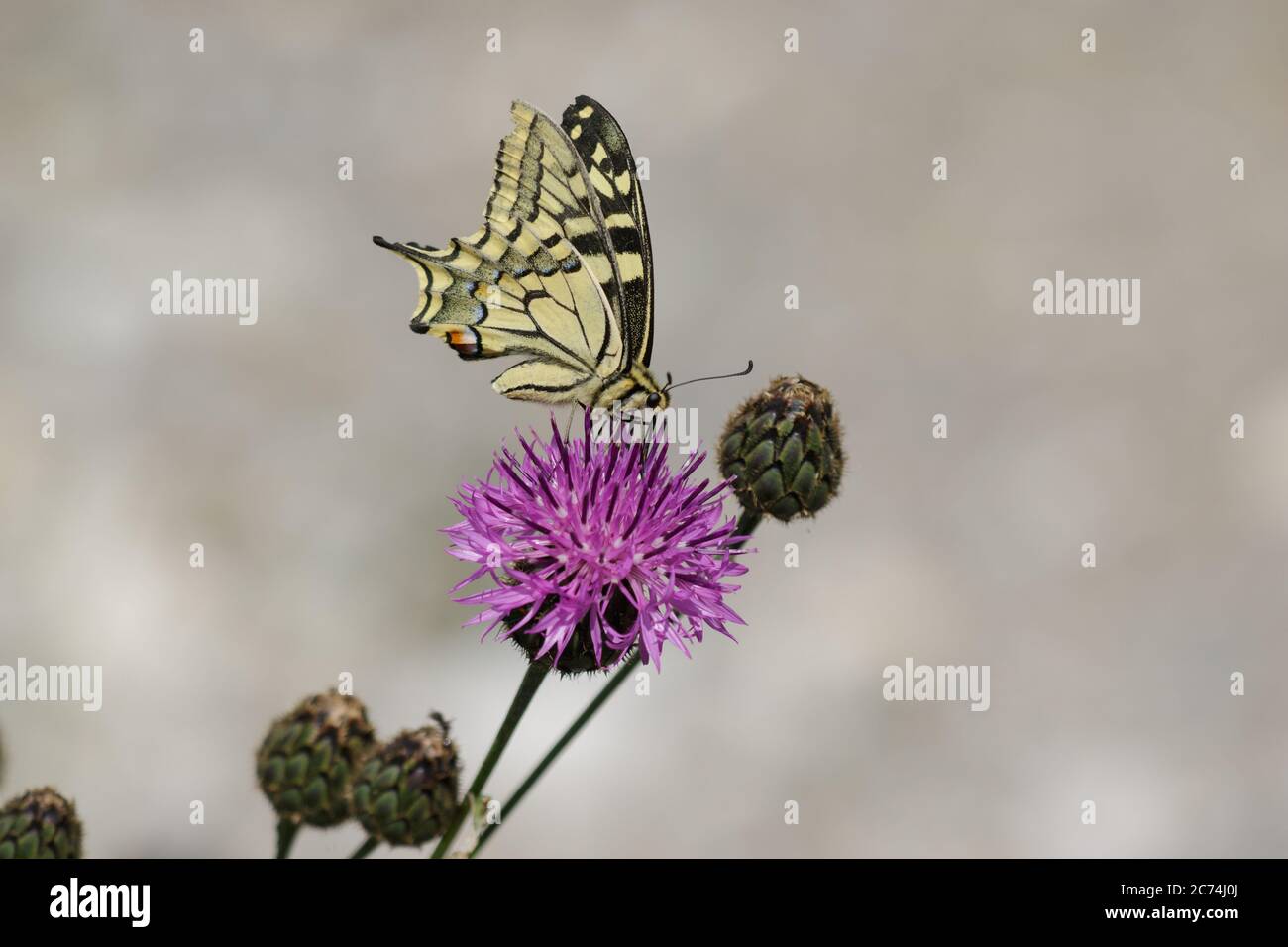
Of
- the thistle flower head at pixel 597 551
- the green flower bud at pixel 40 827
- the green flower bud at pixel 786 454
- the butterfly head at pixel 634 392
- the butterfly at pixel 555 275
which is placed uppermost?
the butterfly at pixel 555 275

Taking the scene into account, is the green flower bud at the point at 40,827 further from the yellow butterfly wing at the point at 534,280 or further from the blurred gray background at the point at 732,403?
Answer: the blurred gray background at the point at 732,403

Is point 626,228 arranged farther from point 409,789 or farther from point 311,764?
point 311,764

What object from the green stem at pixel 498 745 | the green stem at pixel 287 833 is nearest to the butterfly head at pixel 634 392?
the green stem at pixel 498 745

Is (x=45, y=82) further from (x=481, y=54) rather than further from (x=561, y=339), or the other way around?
(x=561, y=339)

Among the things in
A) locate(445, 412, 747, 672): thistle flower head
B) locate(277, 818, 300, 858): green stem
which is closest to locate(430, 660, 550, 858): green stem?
locate(445, 412, 747, 672): thistle flower head

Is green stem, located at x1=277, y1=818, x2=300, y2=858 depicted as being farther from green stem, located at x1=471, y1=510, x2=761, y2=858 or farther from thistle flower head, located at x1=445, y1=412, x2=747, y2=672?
thistle flower head, located at x1=445, y1=412, x2=747, y2=672
